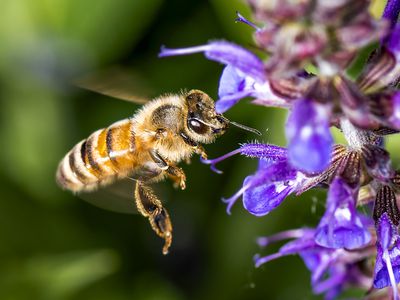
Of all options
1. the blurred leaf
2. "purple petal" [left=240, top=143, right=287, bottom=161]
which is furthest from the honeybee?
the blurred leaf

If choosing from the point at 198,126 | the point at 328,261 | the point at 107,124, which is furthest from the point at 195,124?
the point at 107,124

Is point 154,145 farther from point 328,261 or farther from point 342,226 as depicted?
point 342,226

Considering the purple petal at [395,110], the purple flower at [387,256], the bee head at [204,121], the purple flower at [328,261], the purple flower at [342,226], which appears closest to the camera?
the purple petal at [395,110]

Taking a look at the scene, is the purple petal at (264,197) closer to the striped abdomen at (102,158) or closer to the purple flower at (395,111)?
the purple flower at (395,111)

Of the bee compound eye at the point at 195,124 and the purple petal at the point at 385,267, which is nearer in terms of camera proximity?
the purple petal at the point at 385,267

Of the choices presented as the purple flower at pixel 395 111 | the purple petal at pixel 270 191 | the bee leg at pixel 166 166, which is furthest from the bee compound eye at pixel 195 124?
the purple flower at pixel 395 111

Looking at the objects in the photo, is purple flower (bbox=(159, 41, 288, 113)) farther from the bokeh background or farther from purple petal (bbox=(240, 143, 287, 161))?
the bokeh background
